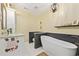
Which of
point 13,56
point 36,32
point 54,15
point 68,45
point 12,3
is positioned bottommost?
point 13,56

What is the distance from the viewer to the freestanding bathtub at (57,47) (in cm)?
132

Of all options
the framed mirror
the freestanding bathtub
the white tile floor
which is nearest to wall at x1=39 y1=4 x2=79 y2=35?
the freestanding bathtub

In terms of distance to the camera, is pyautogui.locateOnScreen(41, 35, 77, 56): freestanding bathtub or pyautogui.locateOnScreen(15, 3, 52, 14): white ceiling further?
pyautogui.locateOnScreen(15, 3, 52, 14): white ceiling

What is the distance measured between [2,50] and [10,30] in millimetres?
246

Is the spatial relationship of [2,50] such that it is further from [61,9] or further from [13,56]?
[61,9]

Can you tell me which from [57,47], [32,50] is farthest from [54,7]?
Answer: [32,50]

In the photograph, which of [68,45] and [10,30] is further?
[10,30]

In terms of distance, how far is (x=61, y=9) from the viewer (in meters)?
1.42

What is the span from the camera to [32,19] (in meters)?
1.42

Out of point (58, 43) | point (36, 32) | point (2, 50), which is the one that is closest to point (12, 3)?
point (36, 32)

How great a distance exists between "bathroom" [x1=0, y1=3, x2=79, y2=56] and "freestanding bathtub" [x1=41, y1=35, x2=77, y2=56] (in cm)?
6

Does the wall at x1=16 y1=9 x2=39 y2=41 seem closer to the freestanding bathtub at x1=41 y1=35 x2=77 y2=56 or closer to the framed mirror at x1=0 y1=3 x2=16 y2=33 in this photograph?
the framed mirror at x1=0 y1=3 x2=16 y2=33

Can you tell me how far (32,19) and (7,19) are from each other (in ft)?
0.96

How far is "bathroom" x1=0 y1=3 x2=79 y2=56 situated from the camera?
1416 millimetres
